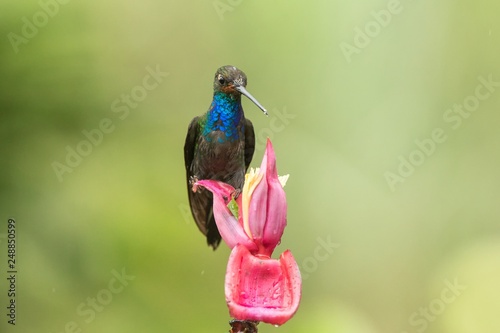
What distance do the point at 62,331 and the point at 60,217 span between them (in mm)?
296

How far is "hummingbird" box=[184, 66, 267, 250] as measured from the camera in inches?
47.8

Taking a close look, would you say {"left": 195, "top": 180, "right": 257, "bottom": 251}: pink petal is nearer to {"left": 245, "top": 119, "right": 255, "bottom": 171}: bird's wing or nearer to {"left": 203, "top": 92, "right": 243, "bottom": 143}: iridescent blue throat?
{"left": 203, "top": 92, "right": 243, "bottom": 143}: iridescent blue throat

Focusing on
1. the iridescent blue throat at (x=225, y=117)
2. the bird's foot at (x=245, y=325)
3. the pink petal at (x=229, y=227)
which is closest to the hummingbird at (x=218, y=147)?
the iridescent blue throat at (x=225, y=117)

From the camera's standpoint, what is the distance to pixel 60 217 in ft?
5.76

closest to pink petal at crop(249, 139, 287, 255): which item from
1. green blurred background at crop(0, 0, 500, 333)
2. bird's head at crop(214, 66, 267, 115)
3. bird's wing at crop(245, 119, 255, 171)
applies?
bird's head at crop(214, 66, 267, 115)

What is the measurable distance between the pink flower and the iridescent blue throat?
1.99 ft

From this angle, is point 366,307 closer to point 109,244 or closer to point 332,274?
point 332,274

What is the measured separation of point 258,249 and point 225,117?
698mm

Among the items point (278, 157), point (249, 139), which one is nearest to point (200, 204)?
point (249, 139)

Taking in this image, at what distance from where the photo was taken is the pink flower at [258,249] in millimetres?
502

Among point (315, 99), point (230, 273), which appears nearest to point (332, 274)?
point (315, 99)

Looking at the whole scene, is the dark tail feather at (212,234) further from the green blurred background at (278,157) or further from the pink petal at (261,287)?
the pink petal at (261,287)

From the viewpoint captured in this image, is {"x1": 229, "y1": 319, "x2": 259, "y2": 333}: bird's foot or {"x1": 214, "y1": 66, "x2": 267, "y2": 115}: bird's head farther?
{"x1": 214, "y1": 66, "x2": 267, "y2": 115}: bird's head

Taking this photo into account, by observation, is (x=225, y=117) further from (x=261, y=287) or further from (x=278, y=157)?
(x=261, y=287)
